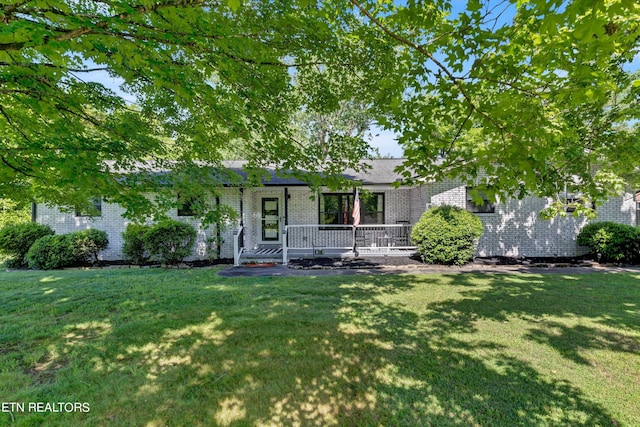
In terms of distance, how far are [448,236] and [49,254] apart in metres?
13.8

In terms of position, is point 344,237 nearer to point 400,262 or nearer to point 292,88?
point 400,262

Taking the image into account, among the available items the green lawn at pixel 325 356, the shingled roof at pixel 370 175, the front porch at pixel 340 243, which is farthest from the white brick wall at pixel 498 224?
the green lawn at pixel 325 356

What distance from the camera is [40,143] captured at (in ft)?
12.0

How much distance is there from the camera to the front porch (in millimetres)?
11867

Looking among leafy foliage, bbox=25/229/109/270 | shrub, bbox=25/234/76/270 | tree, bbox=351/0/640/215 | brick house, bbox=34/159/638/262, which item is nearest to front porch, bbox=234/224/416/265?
brick house, bbox=34/159/638/262

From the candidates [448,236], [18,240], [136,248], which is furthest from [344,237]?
[18,240]

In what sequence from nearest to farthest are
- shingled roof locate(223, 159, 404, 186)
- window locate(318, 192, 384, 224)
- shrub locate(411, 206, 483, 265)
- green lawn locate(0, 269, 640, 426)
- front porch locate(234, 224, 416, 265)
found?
green lawn locate(0, 269, 640, 426) → shrub locate(411, 206, 483, 265) → shingled roof locate(223, 159, 404, 186) → front porch locate(234, 224, 416, 265) → window locate(318, 192, 384, 224)

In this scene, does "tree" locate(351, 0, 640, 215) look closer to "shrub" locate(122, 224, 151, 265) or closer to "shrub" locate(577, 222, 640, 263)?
"shrub" locate(577, 222, 640, 263)

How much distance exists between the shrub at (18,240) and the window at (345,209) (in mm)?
10862

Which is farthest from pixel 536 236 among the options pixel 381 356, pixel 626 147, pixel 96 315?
pixel 96 315

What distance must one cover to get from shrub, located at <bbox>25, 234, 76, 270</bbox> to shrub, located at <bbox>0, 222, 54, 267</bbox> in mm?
499

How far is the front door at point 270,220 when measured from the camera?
13.4 m

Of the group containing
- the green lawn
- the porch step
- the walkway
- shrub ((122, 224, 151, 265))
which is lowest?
the green lawn

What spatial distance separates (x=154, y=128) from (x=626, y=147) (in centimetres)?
777
